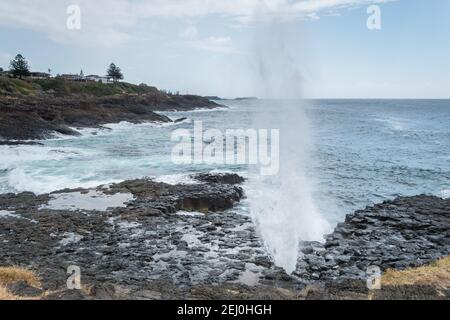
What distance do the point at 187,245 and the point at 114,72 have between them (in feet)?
482

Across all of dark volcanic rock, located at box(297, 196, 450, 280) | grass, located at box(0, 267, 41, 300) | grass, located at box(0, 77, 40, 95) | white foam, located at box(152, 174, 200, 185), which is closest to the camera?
grass, located at box(0, 267, 41, 300)

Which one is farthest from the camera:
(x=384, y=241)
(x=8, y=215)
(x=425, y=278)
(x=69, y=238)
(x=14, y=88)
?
(x=14, y=88)

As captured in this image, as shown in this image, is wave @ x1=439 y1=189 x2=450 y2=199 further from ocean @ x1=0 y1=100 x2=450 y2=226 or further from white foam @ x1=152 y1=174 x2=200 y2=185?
white foam @ x1=152 y1=174 x2=200 y2=185

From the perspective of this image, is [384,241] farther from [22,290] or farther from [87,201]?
[87,201]

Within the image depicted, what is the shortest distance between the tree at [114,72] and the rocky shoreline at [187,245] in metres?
→ 136

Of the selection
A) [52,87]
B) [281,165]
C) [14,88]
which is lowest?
[281,165]

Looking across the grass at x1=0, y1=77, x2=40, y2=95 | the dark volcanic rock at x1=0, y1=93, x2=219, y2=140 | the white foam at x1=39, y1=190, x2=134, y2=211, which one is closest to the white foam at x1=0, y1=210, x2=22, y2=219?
the white foam at x1=39, y1=190, x2=134, y2=211

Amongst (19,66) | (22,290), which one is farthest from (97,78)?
(22,290)

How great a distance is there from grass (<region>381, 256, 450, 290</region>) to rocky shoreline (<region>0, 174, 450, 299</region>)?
2.88ft

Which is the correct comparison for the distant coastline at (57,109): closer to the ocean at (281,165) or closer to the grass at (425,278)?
the ocean at (281,165)

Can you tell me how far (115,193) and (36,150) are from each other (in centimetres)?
2050

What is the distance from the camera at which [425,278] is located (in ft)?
38.9

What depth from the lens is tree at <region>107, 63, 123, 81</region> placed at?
506ft
